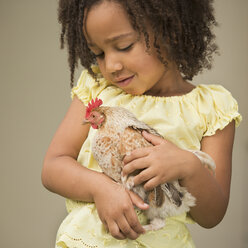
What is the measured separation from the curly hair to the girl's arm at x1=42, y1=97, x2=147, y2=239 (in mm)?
117

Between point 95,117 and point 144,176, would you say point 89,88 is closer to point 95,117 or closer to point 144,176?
point 95,117

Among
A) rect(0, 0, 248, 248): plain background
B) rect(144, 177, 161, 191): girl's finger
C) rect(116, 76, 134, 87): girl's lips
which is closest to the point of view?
rect(144, 177, 161, 191): girl's finger

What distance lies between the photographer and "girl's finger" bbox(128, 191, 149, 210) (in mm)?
527

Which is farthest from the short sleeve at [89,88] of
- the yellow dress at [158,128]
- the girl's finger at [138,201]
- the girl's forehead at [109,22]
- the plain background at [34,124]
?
the plain background at [34,124]

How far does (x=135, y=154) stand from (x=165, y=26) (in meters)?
0.25

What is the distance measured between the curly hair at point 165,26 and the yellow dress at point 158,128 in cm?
6

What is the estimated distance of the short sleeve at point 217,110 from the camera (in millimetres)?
660

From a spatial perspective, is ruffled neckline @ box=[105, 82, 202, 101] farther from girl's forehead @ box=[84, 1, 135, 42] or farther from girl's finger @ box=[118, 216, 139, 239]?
girl's finger @ box=[118, 216, 139, 239]

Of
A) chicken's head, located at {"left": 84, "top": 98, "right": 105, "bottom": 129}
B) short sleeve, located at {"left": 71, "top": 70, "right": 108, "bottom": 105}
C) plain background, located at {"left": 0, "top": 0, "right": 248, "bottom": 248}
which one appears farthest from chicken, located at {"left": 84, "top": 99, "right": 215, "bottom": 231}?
plain background, located at {"left": 0, "top": 0, "right": 248, "bottom": 248}

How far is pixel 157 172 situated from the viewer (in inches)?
21.1

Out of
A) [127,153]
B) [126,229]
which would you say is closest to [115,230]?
[126,229]

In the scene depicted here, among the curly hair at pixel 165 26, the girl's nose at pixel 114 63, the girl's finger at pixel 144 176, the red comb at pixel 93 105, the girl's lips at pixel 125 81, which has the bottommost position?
the girl's finger at pixel 144 176

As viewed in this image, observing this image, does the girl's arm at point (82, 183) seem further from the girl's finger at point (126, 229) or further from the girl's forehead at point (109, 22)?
the girl's forehead at point (109, 22)

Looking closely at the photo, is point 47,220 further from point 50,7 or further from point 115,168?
point 115,168
